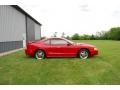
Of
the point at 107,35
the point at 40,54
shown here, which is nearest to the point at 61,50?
the point at 40,54

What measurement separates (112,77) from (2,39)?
1432 cm

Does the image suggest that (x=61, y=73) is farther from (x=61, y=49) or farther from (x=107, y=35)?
(x=107, y=35)

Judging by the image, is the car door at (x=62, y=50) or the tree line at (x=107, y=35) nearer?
the car door at (x=62, y=50)

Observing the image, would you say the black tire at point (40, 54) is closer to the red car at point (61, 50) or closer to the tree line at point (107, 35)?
the red car at point (61, 50)

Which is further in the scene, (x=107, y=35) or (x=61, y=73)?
(x=107, y=35)

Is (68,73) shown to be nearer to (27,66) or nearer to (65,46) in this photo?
(27,66)

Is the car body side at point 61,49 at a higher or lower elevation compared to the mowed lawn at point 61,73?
higher

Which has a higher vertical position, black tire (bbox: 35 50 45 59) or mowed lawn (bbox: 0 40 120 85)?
black tire (bbox: 35 50 45 59)

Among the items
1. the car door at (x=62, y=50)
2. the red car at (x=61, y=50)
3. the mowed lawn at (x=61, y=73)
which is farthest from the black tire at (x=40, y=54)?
the mowed lawn at (x=61, y=73)

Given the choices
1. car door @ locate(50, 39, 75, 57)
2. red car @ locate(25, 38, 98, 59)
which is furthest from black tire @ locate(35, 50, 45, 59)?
car door @ locate(50, 39, 75, 57)

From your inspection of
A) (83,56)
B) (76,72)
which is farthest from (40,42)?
(76,72)

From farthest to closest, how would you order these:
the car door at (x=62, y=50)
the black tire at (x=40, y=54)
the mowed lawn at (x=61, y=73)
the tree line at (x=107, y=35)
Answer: the tree line at (x=107, y=35), the car door at (x=62, y=50), the black tire at (x=40, y=54), the mowed lawn at (x=61, y=73)

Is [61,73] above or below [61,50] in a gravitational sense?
below

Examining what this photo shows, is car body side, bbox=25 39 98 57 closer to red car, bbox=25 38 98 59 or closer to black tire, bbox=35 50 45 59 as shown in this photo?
red car, bbox=25 38 98 59
